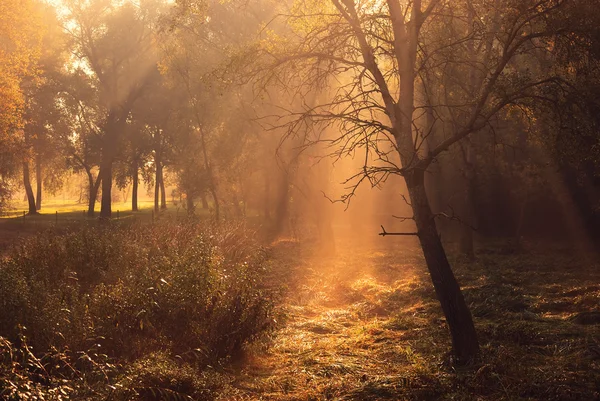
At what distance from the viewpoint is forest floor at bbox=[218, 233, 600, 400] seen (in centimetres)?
705

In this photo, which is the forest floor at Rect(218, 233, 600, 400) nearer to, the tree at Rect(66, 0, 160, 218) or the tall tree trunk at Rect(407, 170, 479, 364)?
the tall tree trunk at Rect(407, 170, 479, 364)

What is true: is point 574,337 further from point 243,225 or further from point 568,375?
point 243,225

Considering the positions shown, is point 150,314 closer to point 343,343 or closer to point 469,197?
point 343,343

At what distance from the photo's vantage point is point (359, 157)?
39.4 metres

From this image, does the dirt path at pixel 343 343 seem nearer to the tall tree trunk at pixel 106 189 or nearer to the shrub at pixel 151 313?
the shrub at pixel 151 313

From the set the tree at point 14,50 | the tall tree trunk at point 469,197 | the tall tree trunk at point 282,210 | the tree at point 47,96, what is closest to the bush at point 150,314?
the tall tree trunk at point 469,197

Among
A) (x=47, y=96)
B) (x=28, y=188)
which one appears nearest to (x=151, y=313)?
(x=47, y=96)

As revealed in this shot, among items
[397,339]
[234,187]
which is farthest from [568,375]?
[234,187]

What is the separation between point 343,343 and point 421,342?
136 centimetres

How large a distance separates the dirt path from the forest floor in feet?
0.07

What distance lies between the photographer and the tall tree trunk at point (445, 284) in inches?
332

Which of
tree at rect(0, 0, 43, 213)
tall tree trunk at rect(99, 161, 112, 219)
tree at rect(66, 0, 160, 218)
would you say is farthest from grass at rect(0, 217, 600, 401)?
tree at rect(66, 0, 160, 218)

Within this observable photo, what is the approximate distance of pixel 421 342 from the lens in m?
9.77

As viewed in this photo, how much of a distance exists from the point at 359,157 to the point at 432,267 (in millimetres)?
31169
